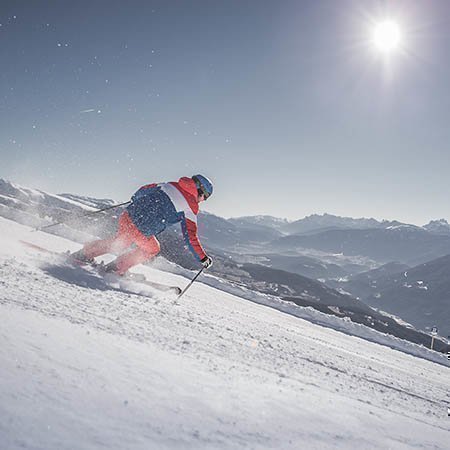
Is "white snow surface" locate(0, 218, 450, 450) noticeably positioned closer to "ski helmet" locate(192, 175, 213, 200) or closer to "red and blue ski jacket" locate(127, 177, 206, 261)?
"red and blue ski jacket" locate(127, 177, 206, 261)

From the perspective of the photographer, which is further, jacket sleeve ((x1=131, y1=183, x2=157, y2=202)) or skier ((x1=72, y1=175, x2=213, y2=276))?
jacket sleeve ((x1=131, y1=183, x2=157, y2=202))

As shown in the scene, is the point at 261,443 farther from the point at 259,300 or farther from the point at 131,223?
the point at 259,300

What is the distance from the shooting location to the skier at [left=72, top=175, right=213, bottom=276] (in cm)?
588

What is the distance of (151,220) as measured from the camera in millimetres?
5949

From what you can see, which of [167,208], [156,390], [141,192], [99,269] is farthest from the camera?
[141,192]

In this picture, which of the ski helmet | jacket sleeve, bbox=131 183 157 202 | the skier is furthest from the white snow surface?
the ski helmet

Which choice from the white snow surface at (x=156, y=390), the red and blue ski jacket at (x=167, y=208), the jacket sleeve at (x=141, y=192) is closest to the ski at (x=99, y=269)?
the red and blue ski jacket at (x=167, y=208)

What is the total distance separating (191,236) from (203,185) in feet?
3.04

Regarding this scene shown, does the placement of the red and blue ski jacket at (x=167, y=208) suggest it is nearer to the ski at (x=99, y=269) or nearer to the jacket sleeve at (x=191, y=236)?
the jacket sleeve at (x=191, y=236)

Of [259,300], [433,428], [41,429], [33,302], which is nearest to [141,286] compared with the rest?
[33,302]

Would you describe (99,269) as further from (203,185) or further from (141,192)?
(203,185)

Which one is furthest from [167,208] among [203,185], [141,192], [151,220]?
[203,185]

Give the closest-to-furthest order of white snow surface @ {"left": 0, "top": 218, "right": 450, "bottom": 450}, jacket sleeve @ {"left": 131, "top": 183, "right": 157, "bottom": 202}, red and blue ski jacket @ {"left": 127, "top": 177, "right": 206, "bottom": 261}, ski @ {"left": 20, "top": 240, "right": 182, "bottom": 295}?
1. white snow surface @ {"left": 0, "top": 218, "right": 450, "bottom": 450}
2. ski @ {"left": 20, "top": 240, "right": 182, "bottom": 295}
3. red and blue ski jacket @ {"left": 127, "top": 177, "right": 206, "bottom": 261}
4. jacket sleeve @ {"left": 131, "top": 183, "right": 157, "bottom": 202}

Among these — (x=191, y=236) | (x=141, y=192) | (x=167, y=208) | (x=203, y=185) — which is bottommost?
(x=191, y=236)
